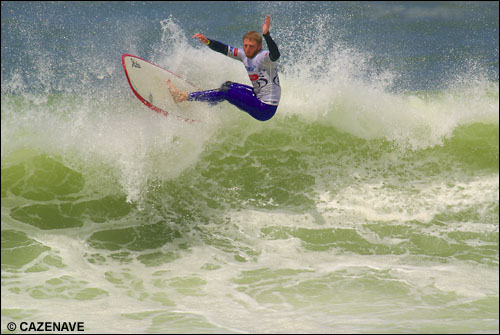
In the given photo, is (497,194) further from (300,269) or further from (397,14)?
(397,14)

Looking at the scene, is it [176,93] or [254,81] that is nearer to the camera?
[254,81]

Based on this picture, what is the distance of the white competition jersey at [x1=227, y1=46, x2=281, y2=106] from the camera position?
19.4ft

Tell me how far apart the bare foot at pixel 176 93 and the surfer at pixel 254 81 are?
1.11 ft

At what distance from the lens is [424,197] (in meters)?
7.79

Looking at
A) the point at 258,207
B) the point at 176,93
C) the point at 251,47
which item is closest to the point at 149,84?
the point at 176,93

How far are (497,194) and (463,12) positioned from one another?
1107cm

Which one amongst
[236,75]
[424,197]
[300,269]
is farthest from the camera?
[236,75]

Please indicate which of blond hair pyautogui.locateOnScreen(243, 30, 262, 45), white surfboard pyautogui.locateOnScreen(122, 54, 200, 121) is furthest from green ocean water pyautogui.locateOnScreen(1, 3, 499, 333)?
blond hair pyautogui.locateOnScreen(243, 30, 262, 45)

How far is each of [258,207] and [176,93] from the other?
2.13 meters

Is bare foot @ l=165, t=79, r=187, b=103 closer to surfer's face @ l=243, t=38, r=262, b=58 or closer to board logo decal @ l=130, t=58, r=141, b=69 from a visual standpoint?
board logo decal @ l=130, t=58, r=141, b=69

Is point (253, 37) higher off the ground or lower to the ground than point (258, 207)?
higher

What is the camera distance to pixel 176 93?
23.2 feet

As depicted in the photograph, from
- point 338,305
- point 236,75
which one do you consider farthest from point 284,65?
point 338,305

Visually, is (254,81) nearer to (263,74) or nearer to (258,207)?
(263,74)
